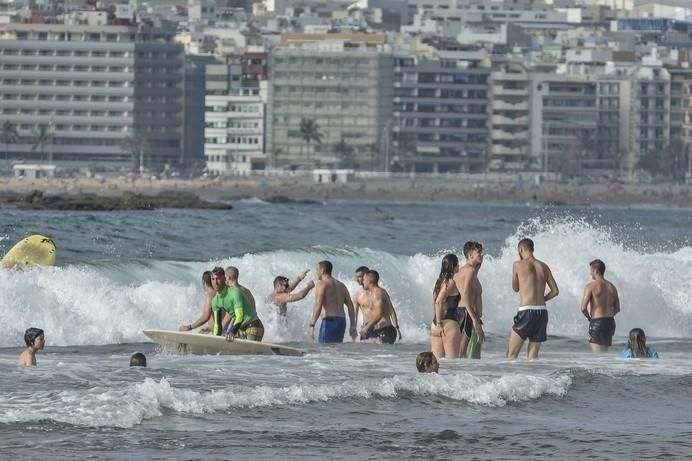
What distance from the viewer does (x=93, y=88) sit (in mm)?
194750

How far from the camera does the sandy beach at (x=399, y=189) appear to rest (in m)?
156

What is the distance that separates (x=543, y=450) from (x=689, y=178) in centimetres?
18311

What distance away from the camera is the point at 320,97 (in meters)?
194

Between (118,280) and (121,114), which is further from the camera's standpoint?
(121,114)

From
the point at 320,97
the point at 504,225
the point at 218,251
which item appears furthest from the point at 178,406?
the point at 320,97

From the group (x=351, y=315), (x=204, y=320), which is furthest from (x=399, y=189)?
(x=204, y=320)

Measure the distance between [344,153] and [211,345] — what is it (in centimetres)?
16964

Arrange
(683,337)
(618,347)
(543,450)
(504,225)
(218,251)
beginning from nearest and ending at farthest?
(543,450), (618,347), (683,337), (218,251), (504,225)

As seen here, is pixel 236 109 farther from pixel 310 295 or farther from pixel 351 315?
pixel 351 315

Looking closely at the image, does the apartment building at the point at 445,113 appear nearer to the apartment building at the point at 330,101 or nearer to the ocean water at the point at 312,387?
the apartment building at the point at 330,101

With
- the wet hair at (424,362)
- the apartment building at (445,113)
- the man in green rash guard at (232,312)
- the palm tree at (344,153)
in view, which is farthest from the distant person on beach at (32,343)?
the apartment building at (445,113)

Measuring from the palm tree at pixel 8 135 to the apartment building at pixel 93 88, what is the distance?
20.2 inches

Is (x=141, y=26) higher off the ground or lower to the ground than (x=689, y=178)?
higher

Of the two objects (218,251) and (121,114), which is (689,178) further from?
(218,251)
